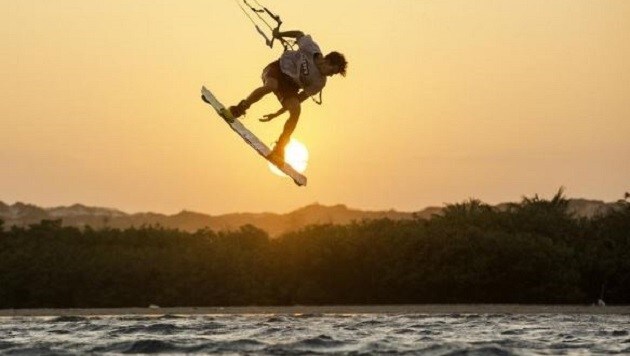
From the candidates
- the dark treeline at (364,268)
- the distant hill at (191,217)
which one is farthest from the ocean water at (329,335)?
the distant hill at (191,217)

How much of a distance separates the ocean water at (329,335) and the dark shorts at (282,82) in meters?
3.81

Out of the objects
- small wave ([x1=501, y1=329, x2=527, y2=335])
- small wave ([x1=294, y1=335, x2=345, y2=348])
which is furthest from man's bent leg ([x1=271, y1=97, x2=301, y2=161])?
small wave ([x1=501, y1=329, x2=527, y2=335])

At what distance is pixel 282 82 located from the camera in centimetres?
2214

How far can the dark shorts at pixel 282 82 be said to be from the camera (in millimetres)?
22094

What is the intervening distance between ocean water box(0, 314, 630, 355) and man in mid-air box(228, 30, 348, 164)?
3.59 metres

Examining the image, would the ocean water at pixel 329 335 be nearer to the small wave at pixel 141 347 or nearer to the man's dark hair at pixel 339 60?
the small wave at pixel 141 347

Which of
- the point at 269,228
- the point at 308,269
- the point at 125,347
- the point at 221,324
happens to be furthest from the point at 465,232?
the point at 269,228

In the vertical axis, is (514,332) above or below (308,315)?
below

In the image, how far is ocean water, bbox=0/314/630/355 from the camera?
869 inches

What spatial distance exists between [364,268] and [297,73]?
19.7 metres

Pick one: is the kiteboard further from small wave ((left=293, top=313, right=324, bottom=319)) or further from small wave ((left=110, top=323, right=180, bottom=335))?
small wave ((left=293, top=313, right=324, bottom=319))

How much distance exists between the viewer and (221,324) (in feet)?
93.9

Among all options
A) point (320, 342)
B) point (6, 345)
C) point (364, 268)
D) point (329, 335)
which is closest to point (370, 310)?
point (364, 268)

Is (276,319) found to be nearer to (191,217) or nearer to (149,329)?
(149,329)
